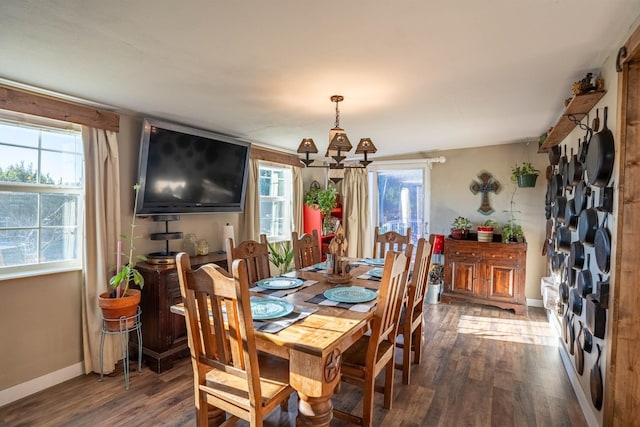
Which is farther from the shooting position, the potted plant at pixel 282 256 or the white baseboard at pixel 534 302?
the white baseboard at pixel 534 302

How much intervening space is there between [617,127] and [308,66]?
64.8 inches

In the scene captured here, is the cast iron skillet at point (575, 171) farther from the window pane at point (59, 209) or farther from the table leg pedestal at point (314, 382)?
the window pane at point (59, 209)

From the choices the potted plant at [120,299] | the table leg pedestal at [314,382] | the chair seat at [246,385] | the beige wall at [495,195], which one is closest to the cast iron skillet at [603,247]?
the table leg pedestal at [314,382]

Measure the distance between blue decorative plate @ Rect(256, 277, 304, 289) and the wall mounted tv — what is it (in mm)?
1313

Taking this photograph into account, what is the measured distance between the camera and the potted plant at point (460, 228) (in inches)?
180

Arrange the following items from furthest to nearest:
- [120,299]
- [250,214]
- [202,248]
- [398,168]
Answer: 1. [398,168]
2. [250,214]
3. [202,248]
4. [120,299]

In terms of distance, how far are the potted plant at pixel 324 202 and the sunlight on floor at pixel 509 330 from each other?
220 cm

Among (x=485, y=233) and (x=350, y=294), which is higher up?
(x=485, y=233)

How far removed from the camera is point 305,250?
318cm

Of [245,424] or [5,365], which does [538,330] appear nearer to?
[245,424]

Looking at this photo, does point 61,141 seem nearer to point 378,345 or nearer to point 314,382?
point 314,382

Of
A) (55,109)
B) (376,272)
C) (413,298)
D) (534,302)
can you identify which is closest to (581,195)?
(413,298)

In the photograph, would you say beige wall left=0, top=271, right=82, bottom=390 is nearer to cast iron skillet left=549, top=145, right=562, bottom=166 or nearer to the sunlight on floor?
the sunlight on floor

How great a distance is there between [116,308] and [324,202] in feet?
9.83
